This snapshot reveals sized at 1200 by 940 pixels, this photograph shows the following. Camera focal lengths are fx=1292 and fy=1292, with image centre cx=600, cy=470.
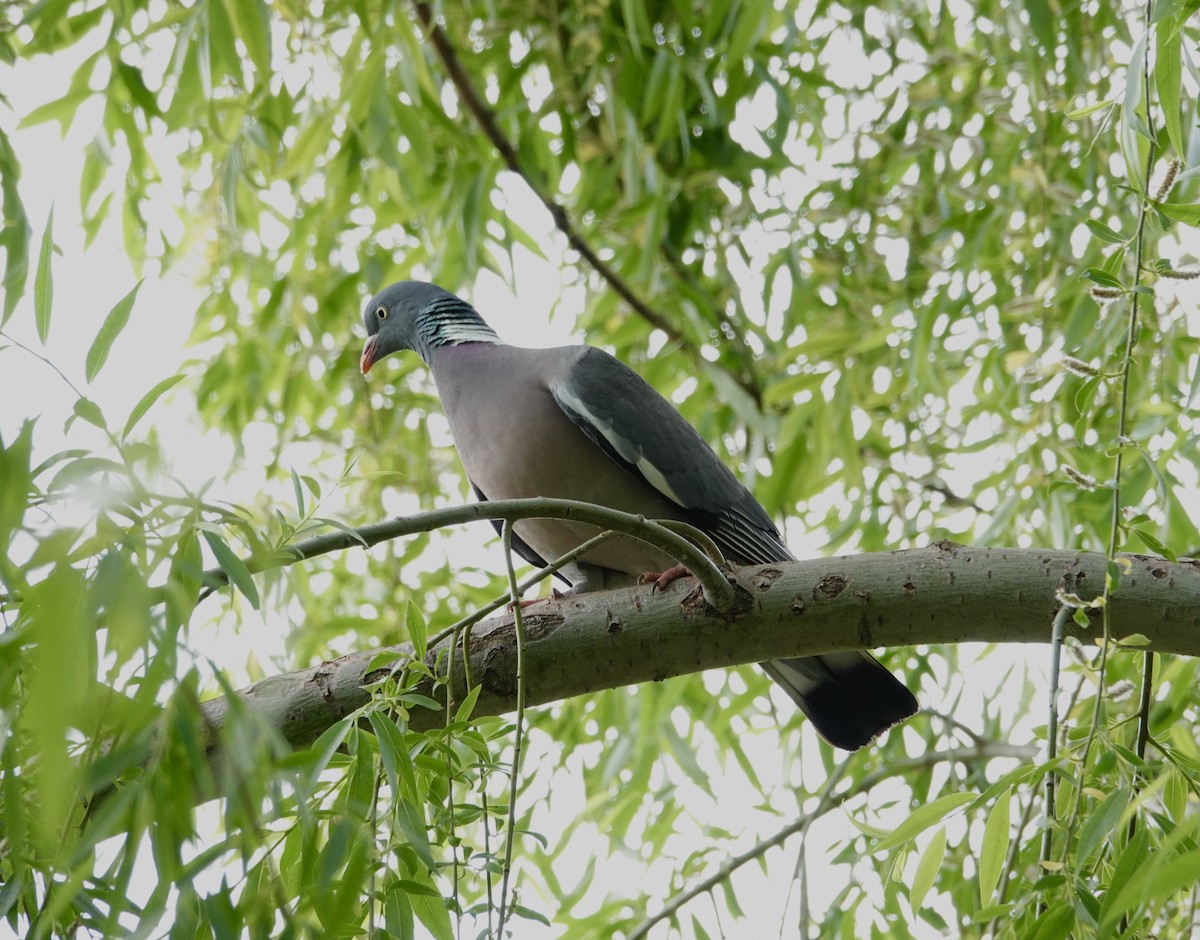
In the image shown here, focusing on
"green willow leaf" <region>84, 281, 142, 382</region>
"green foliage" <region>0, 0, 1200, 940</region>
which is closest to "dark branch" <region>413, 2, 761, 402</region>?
"green foliage" <region>0, 0, 1200, 940</region>

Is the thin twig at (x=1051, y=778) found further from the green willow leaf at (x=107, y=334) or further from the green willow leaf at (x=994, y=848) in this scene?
the green willow leaf at (x=107, y=334)

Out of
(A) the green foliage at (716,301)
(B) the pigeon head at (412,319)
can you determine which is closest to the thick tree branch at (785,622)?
(A) the green foliage at (716,301)

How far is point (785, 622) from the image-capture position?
159 cm

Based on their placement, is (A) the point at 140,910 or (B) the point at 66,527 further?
(A) the point at 140,910

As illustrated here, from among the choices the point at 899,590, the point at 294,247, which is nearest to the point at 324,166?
the point at 294,247

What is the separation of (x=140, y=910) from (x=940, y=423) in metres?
2.24

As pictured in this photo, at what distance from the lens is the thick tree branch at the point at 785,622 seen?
1.49m

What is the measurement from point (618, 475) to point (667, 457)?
0.35 feet

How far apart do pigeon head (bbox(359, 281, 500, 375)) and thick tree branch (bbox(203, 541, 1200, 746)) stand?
4.86 feet

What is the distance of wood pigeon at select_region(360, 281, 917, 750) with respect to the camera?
2.35m

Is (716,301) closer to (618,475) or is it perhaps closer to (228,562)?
(618,475)

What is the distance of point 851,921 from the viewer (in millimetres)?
1910

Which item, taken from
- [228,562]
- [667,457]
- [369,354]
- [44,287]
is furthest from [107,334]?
[369,354]

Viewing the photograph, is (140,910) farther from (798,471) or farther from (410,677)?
(798,471)
